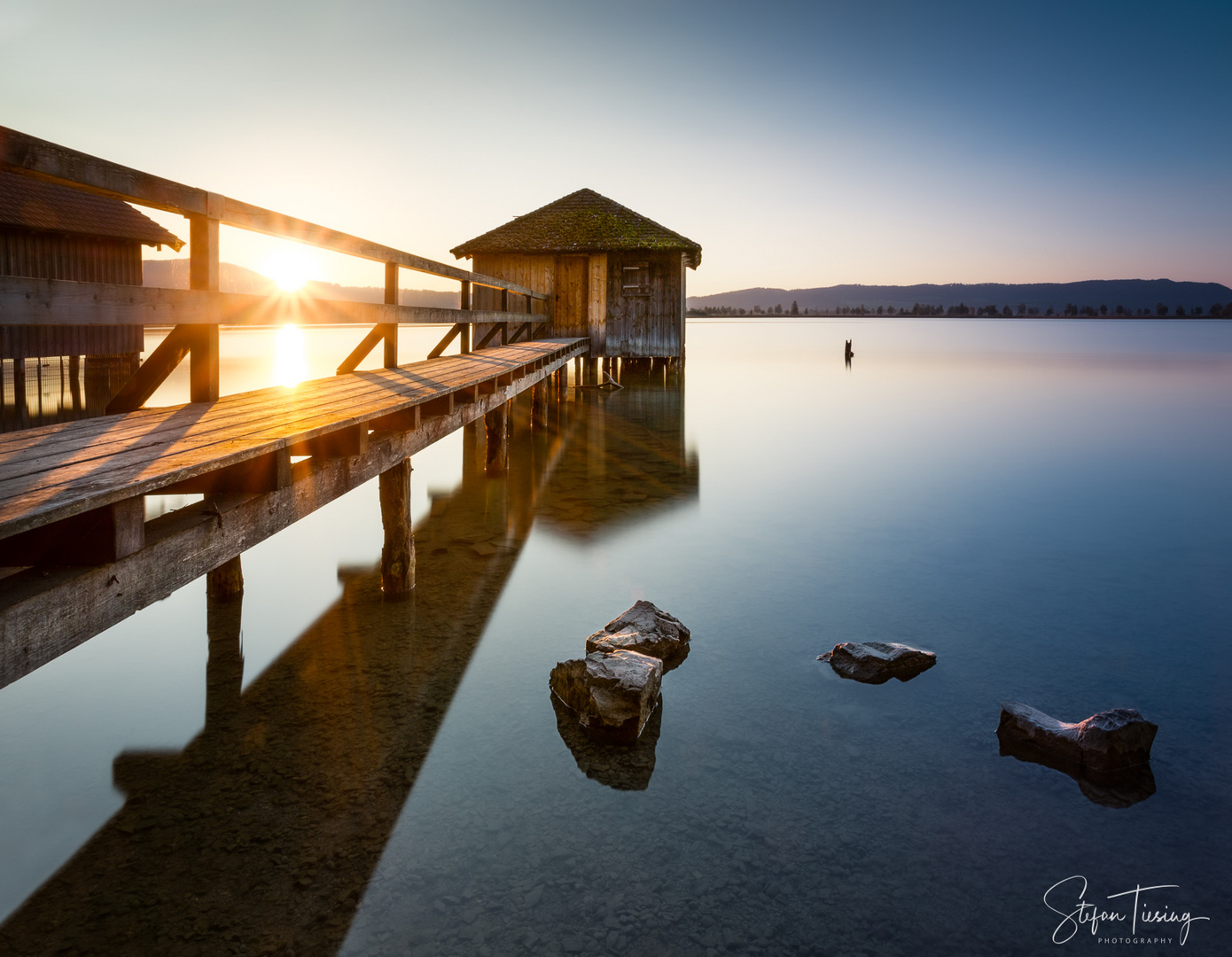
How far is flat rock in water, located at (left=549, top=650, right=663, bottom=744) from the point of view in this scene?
163 inches

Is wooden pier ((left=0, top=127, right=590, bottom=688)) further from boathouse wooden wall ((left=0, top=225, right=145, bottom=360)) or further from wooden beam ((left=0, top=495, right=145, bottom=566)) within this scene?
boathouse wooden wall ((left=0, top=225, right=145, bottom=360))

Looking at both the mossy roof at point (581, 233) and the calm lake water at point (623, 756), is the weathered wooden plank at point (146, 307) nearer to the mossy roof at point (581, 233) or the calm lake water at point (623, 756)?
the calm lake water at point (623, 756)

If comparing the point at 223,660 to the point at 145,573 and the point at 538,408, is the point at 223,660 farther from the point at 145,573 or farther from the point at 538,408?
the point at 538,408

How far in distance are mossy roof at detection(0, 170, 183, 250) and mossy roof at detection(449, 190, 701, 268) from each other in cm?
776

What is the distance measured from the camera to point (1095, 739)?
398cm

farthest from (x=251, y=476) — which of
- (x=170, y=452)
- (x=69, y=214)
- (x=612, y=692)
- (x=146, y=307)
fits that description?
(x=69, y=214)

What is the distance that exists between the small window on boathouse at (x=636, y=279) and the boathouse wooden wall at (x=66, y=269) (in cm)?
1193

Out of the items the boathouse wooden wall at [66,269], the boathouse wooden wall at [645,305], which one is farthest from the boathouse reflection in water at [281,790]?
the boathouse wooden wall at [645,305]

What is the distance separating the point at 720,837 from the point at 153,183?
143 inches

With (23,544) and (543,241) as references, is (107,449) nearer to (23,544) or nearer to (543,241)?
(23,544)

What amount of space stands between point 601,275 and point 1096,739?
21.0 meters

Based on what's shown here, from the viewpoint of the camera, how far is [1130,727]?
400 centimetres

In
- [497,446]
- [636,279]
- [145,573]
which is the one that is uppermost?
[636,279]

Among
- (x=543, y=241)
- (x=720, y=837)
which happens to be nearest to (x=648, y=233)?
(x=543, y=241)
